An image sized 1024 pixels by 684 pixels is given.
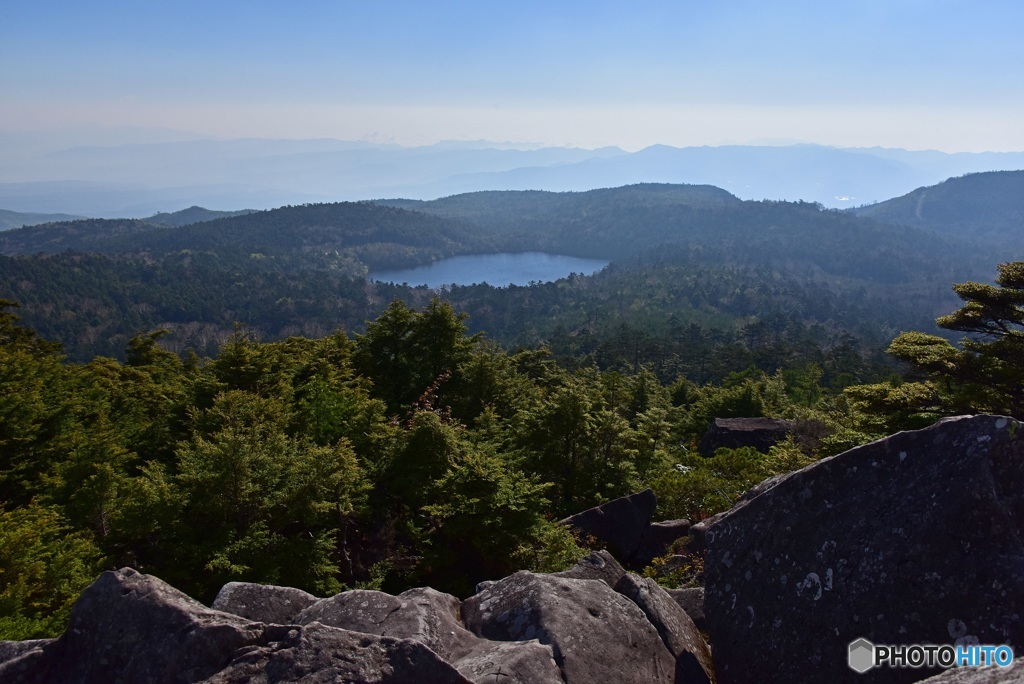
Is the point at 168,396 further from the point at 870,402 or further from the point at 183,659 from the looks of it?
the point at 870,402

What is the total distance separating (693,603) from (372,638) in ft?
16.0

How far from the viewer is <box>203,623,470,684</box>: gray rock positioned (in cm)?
458

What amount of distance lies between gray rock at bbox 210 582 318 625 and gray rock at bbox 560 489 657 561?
25.7 feet

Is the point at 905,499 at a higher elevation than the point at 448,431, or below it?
higher

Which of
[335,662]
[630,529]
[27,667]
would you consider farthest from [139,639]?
[630,529]

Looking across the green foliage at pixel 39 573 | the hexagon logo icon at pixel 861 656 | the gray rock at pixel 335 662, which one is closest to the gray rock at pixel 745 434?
the hexagon logo icon at pixel 861 656

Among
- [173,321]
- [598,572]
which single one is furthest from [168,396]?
[173,321]

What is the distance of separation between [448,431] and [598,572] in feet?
22.9

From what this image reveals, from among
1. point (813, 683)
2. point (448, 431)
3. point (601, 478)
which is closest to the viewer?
point (813, 683)

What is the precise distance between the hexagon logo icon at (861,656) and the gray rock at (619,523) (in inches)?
323

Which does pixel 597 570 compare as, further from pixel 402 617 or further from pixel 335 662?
pixel 335 662

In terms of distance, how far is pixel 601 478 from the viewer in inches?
726

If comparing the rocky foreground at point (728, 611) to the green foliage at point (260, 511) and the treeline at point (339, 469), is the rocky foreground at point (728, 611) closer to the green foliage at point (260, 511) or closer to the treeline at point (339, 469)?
the green foliage at point (260, 511)

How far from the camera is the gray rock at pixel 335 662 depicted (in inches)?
180
